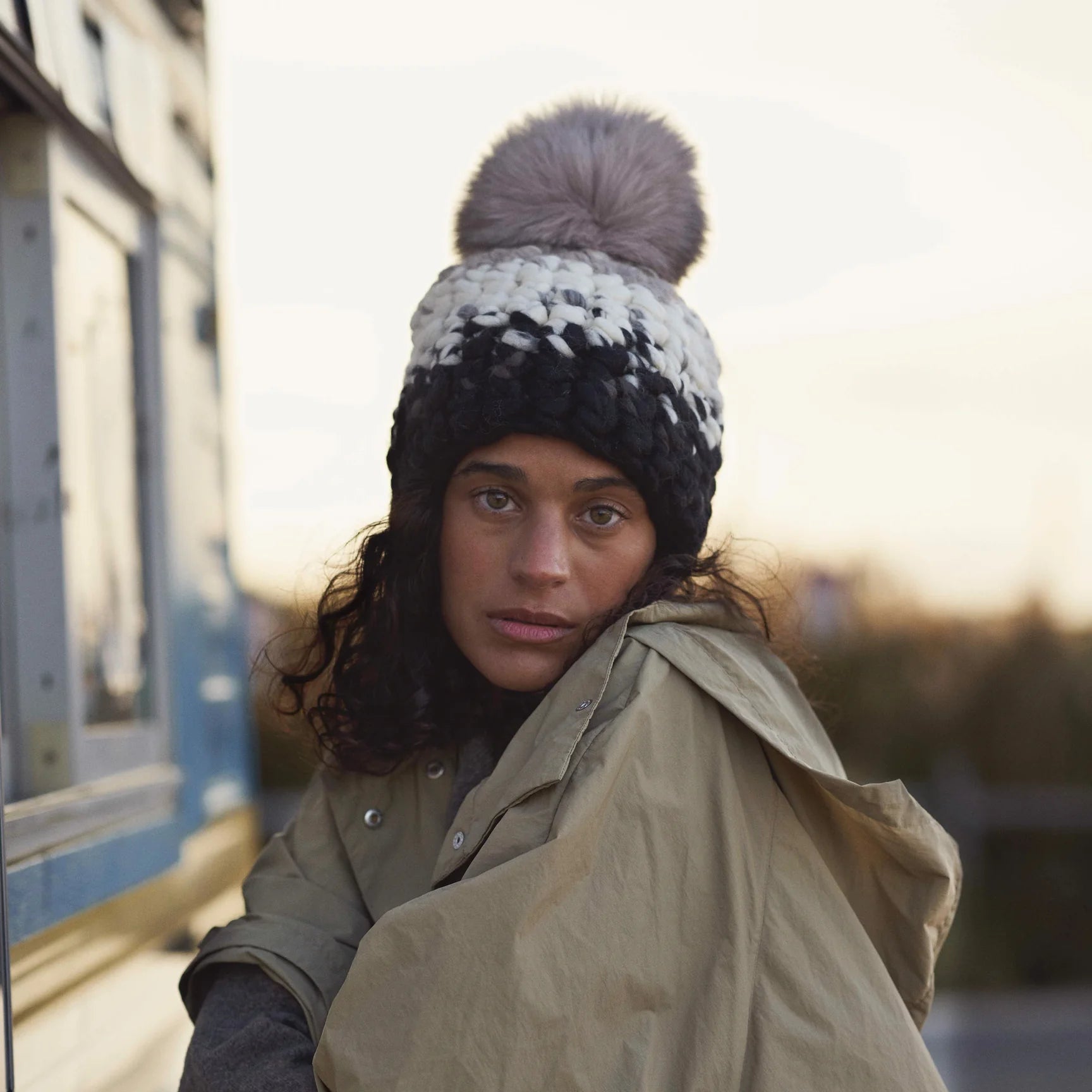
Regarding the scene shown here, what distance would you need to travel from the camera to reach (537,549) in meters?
1.70

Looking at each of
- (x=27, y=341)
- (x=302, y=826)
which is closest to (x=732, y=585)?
(x=302, y=826)

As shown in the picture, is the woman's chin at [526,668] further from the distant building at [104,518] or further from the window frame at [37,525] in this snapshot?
the window frame at [37,525]

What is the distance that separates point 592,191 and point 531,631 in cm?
69

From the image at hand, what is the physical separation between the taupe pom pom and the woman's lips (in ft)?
1.90

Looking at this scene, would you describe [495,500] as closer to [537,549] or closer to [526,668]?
[537,549]

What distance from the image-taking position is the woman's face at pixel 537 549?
172cm

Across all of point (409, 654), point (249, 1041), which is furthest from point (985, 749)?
point (249, 1041)

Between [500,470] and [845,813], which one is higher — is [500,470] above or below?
above

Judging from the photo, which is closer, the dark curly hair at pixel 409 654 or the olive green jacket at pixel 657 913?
the olive green jacket at pixel 657 913

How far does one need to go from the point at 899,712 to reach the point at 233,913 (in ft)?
21.0

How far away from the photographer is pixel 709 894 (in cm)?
140

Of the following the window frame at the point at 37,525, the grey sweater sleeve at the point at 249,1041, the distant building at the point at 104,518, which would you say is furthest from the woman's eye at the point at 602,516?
the window frame at the point at 37,525

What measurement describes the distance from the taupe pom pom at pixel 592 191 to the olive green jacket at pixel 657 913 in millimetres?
624

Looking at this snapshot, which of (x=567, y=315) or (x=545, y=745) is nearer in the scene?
(x=545, y=745)
